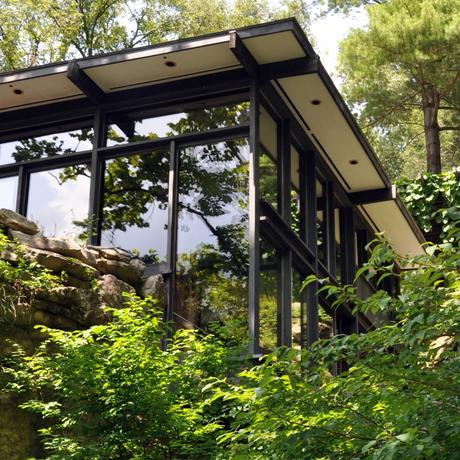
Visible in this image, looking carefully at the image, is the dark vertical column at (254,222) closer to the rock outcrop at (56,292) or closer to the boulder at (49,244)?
the rock outcrop at (56,292)

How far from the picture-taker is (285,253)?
34.6ft

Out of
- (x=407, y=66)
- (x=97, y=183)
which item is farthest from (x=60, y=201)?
(x=407, y=66)

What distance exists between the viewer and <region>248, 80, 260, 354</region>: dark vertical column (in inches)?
356

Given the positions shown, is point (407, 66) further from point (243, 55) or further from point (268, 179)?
point (243, 55)

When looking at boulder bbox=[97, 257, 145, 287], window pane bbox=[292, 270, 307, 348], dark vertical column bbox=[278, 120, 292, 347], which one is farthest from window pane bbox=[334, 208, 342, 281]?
boulder bbox=[97, 257, 145, 287]

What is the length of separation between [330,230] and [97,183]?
12.7 ft

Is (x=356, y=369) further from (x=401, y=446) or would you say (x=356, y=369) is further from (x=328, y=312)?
(x=328, y=312)

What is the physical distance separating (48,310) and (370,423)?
184 inches

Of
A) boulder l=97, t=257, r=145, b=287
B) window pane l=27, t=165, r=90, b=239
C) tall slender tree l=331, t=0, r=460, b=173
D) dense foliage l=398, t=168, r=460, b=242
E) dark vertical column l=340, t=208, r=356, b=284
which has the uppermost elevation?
tall slender tree l=331, t=0, r=460, b=173

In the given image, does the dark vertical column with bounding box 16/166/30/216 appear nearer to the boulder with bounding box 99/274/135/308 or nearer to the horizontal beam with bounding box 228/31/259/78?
the boulder with bounding box 99/274/135/308

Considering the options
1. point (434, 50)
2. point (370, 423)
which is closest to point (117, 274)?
point (370, 423)

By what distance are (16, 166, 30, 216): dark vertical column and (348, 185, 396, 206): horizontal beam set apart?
5269 mm

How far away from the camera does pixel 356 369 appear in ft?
16.0

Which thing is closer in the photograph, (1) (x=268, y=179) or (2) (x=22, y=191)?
(1) (x=268, y=179)
